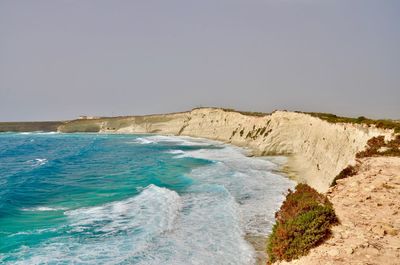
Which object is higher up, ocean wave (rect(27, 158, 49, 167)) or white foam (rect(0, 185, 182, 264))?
white foam (rect(0, 185, 182, 264))

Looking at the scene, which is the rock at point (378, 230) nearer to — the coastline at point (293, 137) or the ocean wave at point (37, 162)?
the coastline at point (293, 137)

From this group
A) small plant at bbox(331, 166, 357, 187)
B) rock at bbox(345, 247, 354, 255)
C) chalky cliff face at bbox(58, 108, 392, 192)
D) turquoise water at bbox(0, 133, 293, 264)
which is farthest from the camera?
chalky cliff face at bbox(58, 108, 392, 192)

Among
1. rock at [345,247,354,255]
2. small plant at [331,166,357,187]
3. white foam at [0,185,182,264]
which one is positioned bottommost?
white foam at [0,185,182,264]

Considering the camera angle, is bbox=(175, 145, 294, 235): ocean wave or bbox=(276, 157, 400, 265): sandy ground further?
bbox=(175, 145, 294, 235): ocean wave

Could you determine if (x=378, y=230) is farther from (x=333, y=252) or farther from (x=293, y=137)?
(x=293, y=137)

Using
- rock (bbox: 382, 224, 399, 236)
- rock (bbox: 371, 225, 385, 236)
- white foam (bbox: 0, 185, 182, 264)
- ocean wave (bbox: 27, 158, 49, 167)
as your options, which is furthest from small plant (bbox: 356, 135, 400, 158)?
ocean wave (bbox: 27, 158, 49, 167)

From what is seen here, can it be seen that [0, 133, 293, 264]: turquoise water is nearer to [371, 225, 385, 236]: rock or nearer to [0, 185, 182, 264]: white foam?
[0, 185, 182, 264]: white foam

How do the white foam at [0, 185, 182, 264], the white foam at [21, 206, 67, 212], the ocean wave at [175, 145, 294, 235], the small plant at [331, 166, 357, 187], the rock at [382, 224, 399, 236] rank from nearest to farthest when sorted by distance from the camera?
the rock at [382, 224, 399, 236], the white foam at [0, 185, 182, 264], the small plant at [331, 166, 357, 187], the ocean wave at [175, 145, 294, 235], the white foam at [21, 206, 67, 212]

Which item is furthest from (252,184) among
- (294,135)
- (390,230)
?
(390,230)
